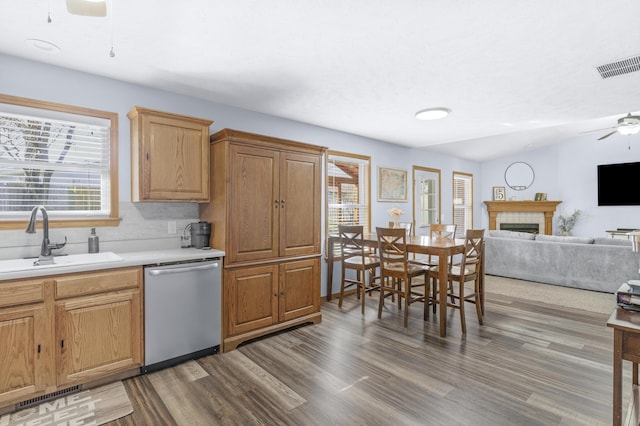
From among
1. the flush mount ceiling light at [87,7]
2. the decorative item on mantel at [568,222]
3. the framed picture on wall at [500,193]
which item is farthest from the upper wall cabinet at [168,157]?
the decorative item on mantel at [568,222]

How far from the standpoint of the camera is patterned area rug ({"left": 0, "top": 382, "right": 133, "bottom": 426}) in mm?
2018

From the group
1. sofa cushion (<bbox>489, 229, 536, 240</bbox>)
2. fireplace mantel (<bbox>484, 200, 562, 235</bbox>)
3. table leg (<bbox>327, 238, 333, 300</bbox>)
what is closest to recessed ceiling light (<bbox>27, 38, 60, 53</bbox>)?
table leg (<bbox>327, 238, 333, 300</bbox>)

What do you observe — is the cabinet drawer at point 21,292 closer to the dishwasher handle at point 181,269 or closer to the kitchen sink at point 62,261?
the kitchen sink at point 62,261

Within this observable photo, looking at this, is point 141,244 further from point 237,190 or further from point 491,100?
point 491,100

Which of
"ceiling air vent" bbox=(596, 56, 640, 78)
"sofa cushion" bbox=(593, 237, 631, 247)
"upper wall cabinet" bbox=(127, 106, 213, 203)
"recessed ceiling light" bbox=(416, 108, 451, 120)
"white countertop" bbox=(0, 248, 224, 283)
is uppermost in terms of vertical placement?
"ceiling air vent" bbox=(596, 56, 640, 78)

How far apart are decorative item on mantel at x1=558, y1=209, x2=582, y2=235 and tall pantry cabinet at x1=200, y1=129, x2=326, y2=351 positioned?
7.11m

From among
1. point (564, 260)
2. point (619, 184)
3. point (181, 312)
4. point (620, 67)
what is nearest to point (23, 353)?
point (181, 312)

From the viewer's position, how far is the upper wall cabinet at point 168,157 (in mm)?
2801

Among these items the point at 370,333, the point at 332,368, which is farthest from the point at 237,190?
the point at 370,333

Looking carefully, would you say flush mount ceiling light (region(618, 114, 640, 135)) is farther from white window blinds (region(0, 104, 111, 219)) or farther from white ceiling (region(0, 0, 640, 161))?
white window blinds (region(0, 104, 111, 219))

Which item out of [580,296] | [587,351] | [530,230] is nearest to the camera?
[587,351]

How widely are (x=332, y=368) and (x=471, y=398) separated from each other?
1029 millimetres

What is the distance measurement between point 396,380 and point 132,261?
7.19 feet

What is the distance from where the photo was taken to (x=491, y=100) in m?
3.56
